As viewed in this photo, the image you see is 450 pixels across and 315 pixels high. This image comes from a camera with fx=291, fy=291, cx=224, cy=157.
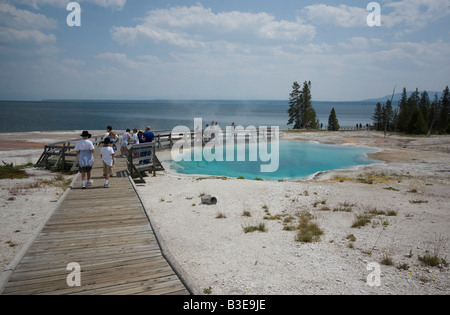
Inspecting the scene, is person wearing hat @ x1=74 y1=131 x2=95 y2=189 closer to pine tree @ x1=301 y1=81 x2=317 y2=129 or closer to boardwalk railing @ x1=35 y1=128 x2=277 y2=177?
boardwalk railing @ x1=35 y1=128 x2=277 y2=177

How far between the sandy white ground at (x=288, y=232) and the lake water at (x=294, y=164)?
6.45m

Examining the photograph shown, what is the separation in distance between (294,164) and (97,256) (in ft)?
81.8

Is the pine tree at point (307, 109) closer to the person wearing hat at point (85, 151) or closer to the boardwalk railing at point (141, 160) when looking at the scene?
the boardwalk railing at point (141, 160)

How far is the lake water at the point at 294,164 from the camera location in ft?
80.1

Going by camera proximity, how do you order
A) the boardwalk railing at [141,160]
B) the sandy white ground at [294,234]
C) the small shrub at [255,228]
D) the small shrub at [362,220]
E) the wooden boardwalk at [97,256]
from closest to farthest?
the wooden boardwalk at [97,256]
the sandy white ground at [294,234]
the small shrub at [255,228]
the small shrub at [362,220]
the boardwalk railing at [141,160]

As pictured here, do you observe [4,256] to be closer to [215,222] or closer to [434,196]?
[215,222]

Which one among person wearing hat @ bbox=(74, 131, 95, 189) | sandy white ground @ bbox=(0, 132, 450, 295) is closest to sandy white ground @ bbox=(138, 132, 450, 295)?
sandy white ground @ bbox=(0, 132, 450, 295)

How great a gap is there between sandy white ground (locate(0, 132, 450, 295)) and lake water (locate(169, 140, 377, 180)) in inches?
254

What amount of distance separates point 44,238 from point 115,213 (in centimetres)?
204

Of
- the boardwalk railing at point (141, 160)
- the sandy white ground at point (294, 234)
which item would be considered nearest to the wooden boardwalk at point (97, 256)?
the sandy white ground at point (294, 234)

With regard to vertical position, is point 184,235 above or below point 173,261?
below

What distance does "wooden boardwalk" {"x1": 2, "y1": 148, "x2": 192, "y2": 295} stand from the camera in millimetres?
4867
